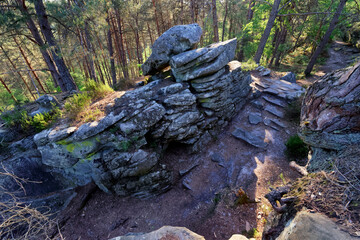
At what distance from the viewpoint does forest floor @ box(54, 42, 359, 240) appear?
5.06 m

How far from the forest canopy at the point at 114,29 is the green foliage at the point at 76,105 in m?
1.66

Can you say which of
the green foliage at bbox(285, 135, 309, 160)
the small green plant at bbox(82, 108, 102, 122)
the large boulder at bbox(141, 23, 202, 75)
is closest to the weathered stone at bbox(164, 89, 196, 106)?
the large boulder at bbox(141, 23, 202, 75)

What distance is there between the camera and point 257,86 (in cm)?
1048

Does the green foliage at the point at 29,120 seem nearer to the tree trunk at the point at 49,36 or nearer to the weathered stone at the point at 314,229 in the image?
the tree trunk at the point at 49,36

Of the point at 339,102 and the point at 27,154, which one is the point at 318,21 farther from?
the point at 27,154

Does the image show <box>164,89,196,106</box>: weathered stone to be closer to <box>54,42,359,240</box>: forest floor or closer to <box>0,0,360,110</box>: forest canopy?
<box>54,42,359,240</box>: forest floor

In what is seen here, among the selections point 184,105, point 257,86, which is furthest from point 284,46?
point 184,105

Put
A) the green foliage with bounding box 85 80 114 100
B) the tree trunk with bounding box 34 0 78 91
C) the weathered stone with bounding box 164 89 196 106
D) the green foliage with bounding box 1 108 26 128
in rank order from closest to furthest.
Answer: the green foliage with bounding box 1 108 26 128 → the weathered stone with bounding box 164 89 196 106 → the green foliage with bounding box 85 80 114 100 → the tree trunk with bounding box 34 0 78 91

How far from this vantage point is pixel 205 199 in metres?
5.99

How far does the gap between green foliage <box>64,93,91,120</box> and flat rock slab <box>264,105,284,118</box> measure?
9659mm

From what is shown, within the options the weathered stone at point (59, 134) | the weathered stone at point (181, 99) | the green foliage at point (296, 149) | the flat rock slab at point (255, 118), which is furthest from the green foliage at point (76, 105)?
the green foliage at point (296, 149)

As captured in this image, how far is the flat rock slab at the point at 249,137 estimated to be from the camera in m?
7.43

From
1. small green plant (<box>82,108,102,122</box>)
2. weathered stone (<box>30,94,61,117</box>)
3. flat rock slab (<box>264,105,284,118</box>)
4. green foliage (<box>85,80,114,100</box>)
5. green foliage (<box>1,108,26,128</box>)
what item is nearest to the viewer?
small green plant (<box>82,108,102,122</box>)

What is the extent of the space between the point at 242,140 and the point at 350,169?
17.0ft
